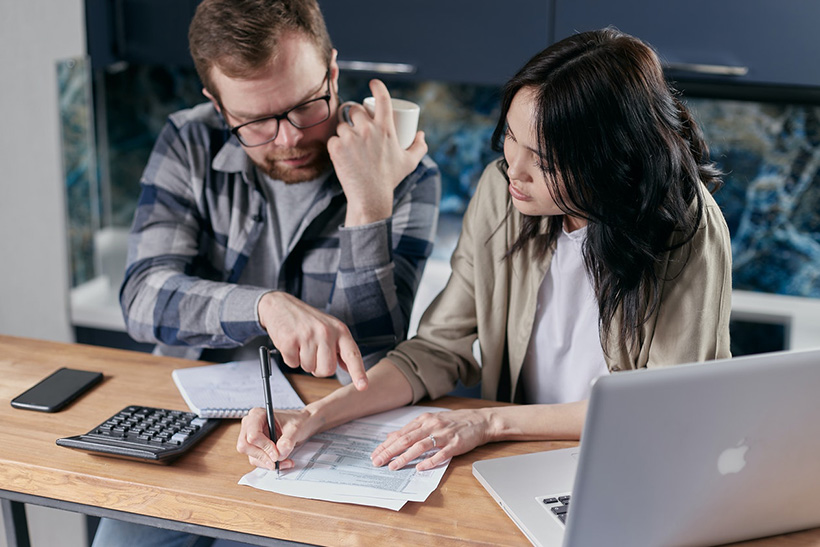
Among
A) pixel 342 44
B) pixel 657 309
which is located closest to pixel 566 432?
pixel 657 309

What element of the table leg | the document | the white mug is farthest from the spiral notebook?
the white mug

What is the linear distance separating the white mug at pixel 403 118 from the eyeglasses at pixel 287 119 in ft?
0.28

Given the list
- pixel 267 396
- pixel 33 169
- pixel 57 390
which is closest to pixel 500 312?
pixel 267 396

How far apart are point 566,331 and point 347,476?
518mm

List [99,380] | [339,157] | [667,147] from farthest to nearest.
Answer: [339,157] < [99,380] < [667,147]

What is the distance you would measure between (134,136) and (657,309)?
2128mm

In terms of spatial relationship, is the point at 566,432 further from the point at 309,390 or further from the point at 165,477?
the point at 165,477

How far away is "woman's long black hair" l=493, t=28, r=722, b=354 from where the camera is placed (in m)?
1.12

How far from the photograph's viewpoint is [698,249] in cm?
122

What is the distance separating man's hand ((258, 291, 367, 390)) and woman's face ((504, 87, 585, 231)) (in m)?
0.33

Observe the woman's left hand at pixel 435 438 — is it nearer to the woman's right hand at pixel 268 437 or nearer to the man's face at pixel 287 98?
the woman's right hand at pixel 268 437

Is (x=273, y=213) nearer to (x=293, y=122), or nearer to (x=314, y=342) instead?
(x=293, y=122)

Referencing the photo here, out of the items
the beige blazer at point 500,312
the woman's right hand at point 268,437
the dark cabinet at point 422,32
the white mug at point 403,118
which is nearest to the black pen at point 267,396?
the woman's right hand at point 268,437

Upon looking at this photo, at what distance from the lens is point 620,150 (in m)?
1.13
